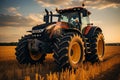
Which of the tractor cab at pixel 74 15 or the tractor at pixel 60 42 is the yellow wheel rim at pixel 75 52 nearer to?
the tractor at pixel 60 42

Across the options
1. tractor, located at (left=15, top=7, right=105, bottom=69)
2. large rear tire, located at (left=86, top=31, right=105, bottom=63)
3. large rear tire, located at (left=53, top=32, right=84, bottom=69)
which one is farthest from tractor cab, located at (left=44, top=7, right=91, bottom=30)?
large rear tire, located at (left=53, top=32, right=84, bottom=69)

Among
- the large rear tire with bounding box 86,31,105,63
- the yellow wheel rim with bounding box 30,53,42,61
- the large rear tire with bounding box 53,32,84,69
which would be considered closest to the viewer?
the large rear tire with bounding box 53,32,84,69

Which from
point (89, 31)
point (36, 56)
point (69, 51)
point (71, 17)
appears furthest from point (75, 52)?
point (89, 31)

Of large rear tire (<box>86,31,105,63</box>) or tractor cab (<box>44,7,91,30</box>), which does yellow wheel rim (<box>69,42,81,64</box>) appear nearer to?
tractor cab (<box>44,7,91,30</box>)

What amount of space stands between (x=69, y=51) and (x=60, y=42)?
1.49 ft

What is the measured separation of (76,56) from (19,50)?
7.59ft

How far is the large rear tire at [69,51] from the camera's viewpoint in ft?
26.3

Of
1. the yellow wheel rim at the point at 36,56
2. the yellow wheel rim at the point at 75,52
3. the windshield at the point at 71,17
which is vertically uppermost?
the windshield at the point at 71,17

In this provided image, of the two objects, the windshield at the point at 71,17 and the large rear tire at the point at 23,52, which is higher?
the windshield at the point at 71,17

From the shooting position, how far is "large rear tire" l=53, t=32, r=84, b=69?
802 centimetres

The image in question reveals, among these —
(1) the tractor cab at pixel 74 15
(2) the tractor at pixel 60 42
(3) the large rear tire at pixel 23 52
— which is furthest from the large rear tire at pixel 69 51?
(3) the large rear tire at pixel 23 52

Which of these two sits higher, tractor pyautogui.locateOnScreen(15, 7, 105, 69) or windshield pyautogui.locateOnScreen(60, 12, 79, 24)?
windshield pyautogui.locateOnScreen(60, 12, 79, 24)

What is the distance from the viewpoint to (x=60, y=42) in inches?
324

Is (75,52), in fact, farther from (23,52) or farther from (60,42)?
(23,52)
